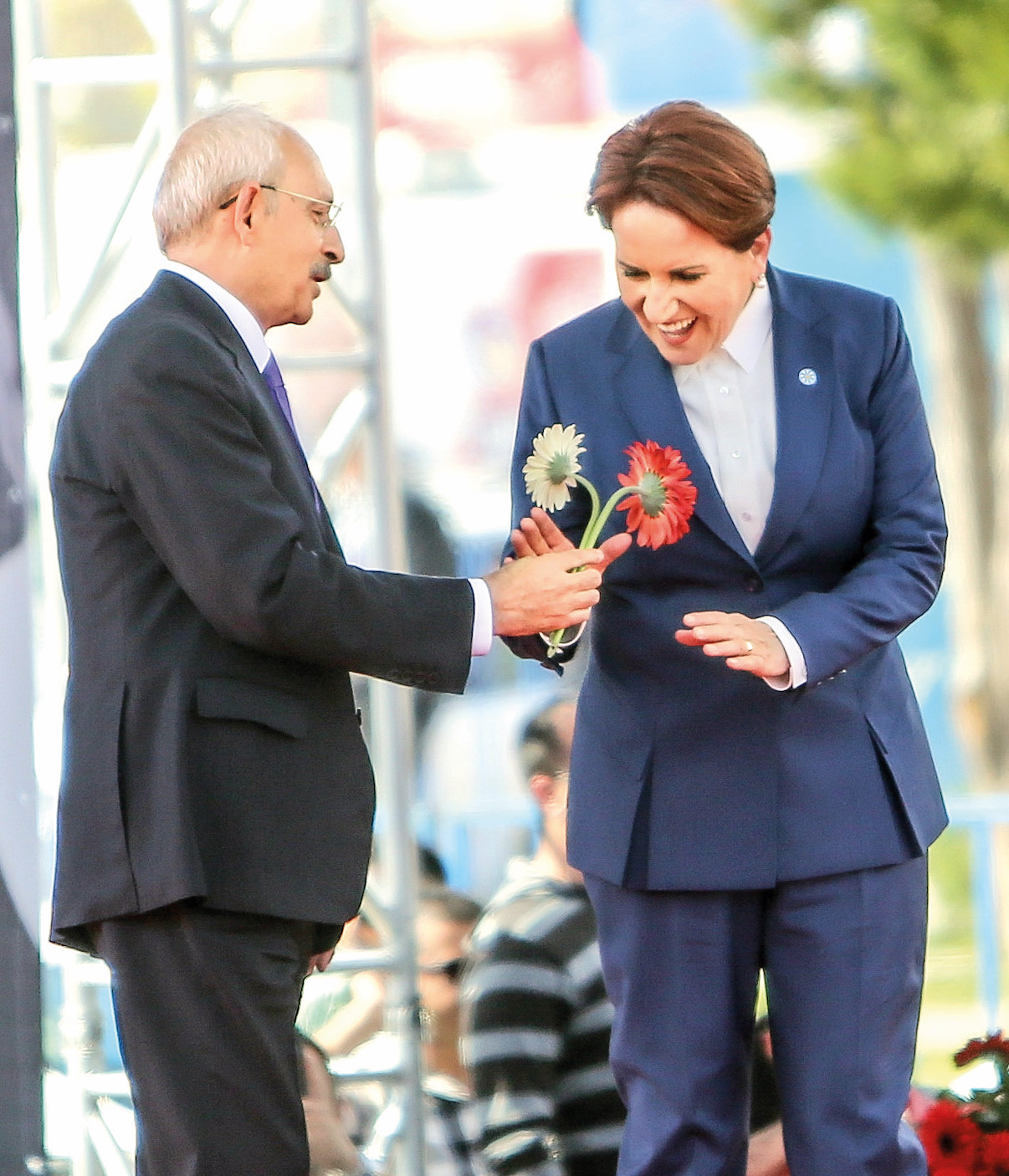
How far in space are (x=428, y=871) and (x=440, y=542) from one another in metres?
4.97

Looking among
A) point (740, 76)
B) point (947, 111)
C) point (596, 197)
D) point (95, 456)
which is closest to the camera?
point (95, 456)

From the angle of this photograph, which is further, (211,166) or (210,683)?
(211,166)

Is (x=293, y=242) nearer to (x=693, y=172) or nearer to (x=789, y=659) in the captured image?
(x=693, y=172)

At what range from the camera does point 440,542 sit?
9555mm

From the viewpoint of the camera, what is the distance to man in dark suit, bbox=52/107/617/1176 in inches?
83.0

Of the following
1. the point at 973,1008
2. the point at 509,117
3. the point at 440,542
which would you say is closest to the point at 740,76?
the point at 509,117

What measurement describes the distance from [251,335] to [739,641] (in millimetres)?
684

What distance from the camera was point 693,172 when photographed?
2205 mm

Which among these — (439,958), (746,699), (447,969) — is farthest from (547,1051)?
(746,699)

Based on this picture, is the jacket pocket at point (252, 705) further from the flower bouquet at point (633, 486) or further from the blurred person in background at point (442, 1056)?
the blurred person in background at point (442, 1056)

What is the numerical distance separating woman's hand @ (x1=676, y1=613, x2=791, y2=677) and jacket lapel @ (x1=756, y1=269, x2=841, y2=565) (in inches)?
6.4

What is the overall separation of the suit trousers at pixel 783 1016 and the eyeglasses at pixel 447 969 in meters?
1.88

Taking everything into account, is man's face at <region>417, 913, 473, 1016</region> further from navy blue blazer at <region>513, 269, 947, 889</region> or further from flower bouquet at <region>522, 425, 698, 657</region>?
flower bouquet at <region>522, 425, 698, 657</region>

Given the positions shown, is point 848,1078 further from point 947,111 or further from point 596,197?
point 947,111
